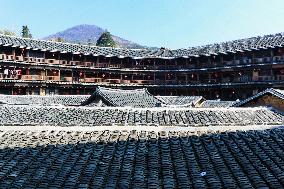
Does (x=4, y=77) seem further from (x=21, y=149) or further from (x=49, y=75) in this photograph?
(x=21, y=149)

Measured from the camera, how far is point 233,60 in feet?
219

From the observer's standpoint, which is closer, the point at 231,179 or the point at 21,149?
the point at 231,179

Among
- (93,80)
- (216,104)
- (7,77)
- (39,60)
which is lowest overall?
(216,104)

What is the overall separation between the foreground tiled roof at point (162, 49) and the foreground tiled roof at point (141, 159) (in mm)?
47344

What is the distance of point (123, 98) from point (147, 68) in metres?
39.6

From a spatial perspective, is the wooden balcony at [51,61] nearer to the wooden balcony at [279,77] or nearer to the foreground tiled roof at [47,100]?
the foreground tiled roof at [47,100]

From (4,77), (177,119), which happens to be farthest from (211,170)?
(4,77)

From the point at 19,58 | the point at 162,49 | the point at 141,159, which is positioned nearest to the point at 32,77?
the point at 19,58

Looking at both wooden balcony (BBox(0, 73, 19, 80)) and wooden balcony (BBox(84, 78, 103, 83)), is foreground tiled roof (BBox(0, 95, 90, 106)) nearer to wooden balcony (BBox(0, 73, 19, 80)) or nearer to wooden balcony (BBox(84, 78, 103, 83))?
wooden balcony (BBox(0, 73, 19, 80))

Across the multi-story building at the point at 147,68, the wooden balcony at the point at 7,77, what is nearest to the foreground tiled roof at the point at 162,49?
the multi-story building at the point at 147,68

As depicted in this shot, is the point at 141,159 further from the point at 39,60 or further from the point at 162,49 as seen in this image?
the point at 162,49

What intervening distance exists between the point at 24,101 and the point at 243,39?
42.7 metres

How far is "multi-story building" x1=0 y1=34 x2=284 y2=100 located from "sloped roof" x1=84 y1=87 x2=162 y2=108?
90.5ft

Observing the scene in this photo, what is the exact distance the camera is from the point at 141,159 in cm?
1263
